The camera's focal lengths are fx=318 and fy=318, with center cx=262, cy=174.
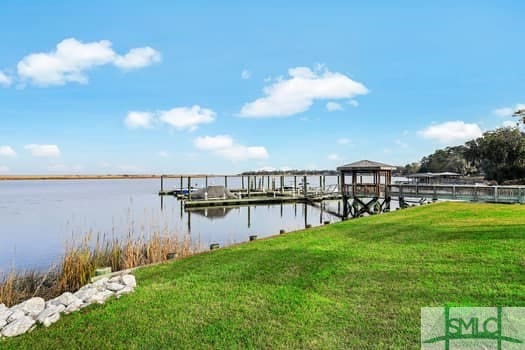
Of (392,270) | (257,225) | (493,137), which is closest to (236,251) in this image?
(392,270)

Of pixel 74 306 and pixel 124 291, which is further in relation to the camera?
pixel 124 291

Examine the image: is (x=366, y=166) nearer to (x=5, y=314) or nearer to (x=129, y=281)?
(x=129, y=281)

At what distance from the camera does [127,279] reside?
493 centimetres

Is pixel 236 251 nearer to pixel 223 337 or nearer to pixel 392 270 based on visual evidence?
pixel 392 270

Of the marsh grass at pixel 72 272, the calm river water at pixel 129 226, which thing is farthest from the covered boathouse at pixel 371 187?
the marsh grass at pixel 72 272

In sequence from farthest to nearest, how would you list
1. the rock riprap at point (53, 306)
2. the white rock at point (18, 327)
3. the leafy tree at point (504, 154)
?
the leafy tree at point (504, 154) < the rock riprap at point (53, 306) < the white rock at point (18, 327)

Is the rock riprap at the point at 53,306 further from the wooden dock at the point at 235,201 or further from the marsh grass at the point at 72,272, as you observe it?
the wooden dock at the point at 235,201

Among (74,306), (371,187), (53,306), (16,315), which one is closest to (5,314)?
(16,315)

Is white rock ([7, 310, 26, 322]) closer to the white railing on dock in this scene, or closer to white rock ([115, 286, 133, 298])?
white rock ([115, 286, 133, 298])

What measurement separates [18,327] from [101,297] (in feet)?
3.08

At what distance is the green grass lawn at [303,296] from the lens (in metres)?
3.18

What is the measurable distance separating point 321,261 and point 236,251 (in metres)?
2.03

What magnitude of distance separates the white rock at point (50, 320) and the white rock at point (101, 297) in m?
0.43

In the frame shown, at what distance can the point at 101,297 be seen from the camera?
14.3 ft
